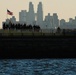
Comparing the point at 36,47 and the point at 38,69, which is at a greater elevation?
the point at 36,47

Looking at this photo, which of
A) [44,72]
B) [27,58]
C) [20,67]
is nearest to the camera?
[44,72]

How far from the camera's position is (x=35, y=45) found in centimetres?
10106

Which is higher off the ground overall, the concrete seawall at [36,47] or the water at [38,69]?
the concrete seawall at [36,47]

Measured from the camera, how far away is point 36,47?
101 metres

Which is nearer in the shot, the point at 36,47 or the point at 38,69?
the point at 38,69

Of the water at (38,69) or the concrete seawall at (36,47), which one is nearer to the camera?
the water at (38,69)

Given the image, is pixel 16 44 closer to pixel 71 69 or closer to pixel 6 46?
pixel 6 46

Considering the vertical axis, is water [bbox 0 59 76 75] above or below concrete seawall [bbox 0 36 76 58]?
below

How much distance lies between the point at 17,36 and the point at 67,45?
9.77 metres

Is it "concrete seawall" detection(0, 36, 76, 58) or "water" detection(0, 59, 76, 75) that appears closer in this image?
"water" detection(0, 59, 76, 75)

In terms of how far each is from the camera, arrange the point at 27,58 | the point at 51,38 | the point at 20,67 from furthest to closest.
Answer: the point at 51,38
the point at 27,58
the point at 20,67

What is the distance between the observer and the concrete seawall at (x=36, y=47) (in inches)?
3883

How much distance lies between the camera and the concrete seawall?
98625 mm

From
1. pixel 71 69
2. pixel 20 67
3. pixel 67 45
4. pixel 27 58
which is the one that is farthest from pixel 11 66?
pixel 67 45
